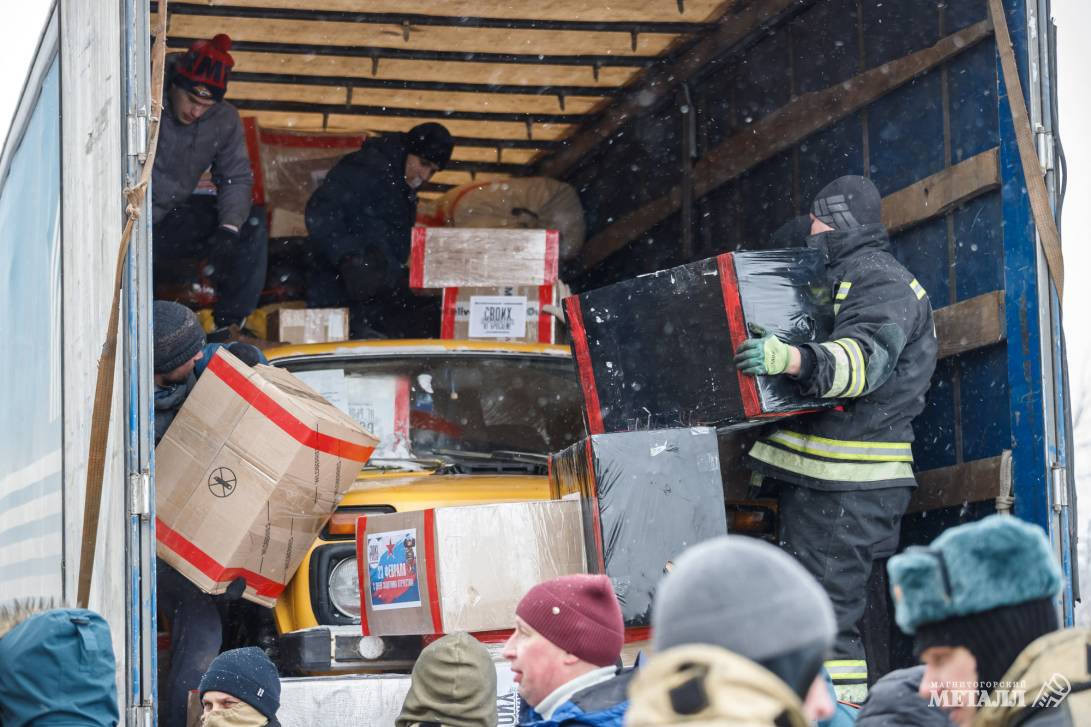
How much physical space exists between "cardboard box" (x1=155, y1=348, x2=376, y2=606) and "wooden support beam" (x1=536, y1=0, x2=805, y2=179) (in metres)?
3.43

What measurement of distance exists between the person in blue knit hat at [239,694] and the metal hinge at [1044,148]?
119 inches

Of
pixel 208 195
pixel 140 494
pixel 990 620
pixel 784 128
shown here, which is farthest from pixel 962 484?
pixel 208 195

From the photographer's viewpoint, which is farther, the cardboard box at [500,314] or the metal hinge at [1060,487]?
the cardboard box at [500,314]

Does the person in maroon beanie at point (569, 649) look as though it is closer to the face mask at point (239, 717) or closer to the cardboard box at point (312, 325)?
the face mask at point (239, 717)

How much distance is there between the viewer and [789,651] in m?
1.66

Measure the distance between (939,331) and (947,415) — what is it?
330mm

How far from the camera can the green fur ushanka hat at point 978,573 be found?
6.25ft

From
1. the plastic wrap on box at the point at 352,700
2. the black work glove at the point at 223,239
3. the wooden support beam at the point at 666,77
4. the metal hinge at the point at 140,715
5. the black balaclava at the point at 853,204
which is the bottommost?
the plastic wrap on box at the point at 352,700

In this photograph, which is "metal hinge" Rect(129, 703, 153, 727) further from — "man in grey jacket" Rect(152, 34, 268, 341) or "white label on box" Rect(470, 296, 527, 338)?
"white label on box" Rect(470, 296, 527, 338)

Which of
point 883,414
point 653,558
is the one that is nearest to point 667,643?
point 653,558

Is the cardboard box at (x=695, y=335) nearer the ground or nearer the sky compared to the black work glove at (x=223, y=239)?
nearer the ground

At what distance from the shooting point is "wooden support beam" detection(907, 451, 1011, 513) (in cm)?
493

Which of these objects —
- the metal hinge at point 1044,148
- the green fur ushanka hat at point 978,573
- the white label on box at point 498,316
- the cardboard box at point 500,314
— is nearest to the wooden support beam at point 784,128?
the metal hinge at point 1044,148

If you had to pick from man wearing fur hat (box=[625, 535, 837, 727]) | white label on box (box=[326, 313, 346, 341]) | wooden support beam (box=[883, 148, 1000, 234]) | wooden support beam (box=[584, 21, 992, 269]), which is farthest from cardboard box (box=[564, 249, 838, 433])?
man wearing fur hat (box=[625, 535, 837, 727])
